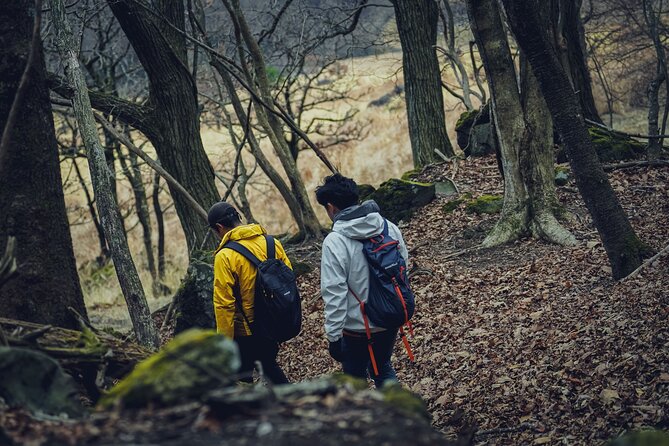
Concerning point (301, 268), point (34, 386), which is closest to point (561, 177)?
point (301, 268)

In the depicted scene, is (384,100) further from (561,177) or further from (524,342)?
(524,342)

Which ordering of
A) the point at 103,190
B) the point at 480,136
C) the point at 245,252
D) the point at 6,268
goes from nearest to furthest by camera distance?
the point at 6,268, the point at 245,252, the point at 103,190, the point at 480,136

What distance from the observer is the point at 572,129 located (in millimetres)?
7496

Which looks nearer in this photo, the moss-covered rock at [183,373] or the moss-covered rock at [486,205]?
the moss-covered rock at [183,373]

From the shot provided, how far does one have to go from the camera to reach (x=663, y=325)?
645 centimetres

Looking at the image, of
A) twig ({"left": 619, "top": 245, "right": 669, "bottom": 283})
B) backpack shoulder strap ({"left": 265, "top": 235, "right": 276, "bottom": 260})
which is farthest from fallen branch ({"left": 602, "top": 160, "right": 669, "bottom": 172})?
backpack shoulder strap ({"left": 265, "top": 235, "right": 276, "bottom": 260})

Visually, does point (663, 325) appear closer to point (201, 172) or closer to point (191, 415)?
point (191, 415)

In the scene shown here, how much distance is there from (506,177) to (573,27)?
5.51m

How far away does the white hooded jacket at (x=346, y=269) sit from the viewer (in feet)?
17.7

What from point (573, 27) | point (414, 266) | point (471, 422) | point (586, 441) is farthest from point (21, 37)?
point (573, 27)

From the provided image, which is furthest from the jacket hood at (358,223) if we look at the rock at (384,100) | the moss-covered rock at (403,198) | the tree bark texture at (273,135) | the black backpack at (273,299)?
the rock at (384,100)

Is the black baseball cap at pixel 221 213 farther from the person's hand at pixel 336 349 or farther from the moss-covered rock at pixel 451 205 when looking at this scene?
the moss-covered rock at pixel 451 205

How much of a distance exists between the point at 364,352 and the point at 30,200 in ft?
9.09

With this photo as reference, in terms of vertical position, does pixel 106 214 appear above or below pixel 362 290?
above
